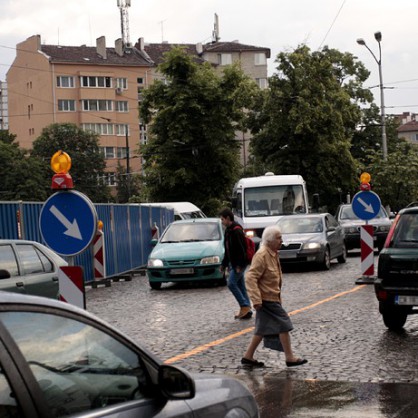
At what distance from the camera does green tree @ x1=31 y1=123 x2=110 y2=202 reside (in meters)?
95.8

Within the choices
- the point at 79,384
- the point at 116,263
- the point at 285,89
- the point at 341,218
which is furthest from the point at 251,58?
the point at 79,384

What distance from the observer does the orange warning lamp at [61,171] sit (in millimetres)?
9492

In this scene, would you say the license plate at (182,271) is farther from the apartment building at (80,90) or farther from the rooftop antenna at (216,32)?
the rooftop antenna at (216,32)

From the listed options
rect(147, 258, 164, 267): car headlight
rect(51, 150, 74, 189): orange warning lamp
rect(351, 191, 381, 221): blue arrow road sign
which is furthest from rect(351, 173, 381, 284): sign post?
rect(51, 150, 74, 189): orange warning lamp

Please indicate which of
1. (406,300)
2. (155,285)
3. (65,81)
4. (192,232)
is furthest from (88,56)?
(406,300)

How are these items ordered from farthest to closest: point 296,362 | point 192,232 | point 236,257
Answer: point 192,232 < point 236,257 < point 296,362

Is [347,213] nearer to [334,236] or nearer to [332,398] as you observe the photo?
[334,236]

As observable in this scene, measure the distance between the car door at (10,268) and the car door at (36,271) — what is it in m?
0.07

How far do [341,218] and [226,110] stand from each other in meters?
21.7

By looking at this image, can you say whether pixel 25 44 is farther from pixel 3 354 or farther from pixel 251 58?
pixel 3 354

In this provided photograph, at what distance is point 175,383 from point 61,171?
7.01 m

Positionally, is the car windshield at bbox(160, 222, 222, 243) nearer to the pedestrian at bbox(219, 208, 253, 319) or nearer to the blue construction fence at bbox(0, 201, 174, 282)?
the blue construction fence at bbox(0, 201, 174, 282)

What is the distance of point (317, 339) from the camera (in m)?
12.0

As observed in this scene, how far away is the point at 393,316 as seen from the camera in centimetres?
1244
